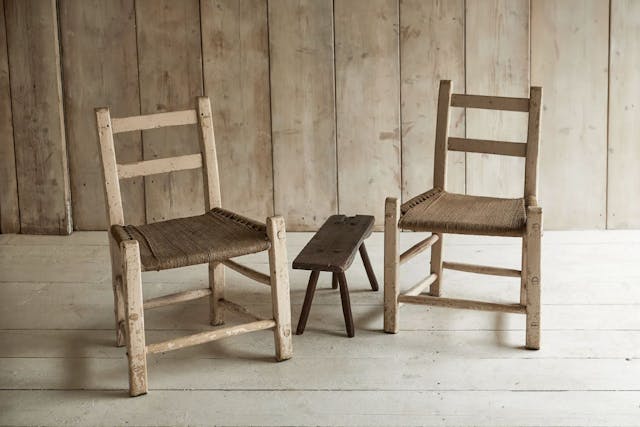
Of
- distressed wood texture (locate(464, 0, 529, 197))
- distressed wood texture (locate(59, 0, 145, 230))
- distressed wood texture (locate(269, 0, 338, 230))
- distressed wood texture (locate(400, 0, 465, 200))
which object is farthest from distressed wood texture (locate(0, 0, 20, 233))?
distressed wood texture (locate(464, 0, 529, 197))

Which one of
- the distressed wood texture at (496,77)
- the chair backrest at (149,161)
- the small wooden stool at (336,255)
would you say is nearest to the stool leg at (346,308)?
the small wooden stool at (336,255)

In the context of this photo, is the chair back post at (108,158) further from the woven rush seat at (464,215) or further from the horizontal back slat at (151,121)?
the woven rush seat at (464,215)

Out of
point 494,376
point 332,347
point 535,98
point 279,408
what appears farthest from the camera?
point 535,98

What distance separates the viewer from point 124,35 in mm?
4133

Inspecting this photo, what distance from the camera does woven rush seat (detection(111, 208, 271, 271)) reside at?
2646 millimetres

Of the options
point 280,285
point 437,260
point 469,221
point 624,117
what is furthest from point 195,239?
point 624,117

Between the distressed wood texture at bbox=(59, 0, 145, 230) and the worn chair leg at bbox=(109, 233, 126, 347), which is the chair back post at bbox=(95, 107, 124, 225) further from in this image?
the distressed wood texture at bbox=(59, 0, 145, 230)

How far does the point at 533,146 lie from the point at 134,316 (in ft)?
4.62

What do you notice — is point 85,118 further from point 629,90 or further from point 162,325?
point 629,90

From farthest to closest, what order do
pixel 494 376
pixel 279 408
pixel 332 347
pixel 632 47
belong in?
pixel 632 47 → pixel 332 347 → pixel 494 376 → pixel 279 408

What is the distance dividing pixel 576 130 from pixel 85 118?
2113mm

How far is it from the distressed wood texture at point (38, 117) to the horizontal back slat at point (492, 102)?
6.00 ft

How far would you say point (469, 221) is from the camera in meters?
2.91

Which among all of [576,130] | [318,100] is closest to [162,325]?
[318,100]
